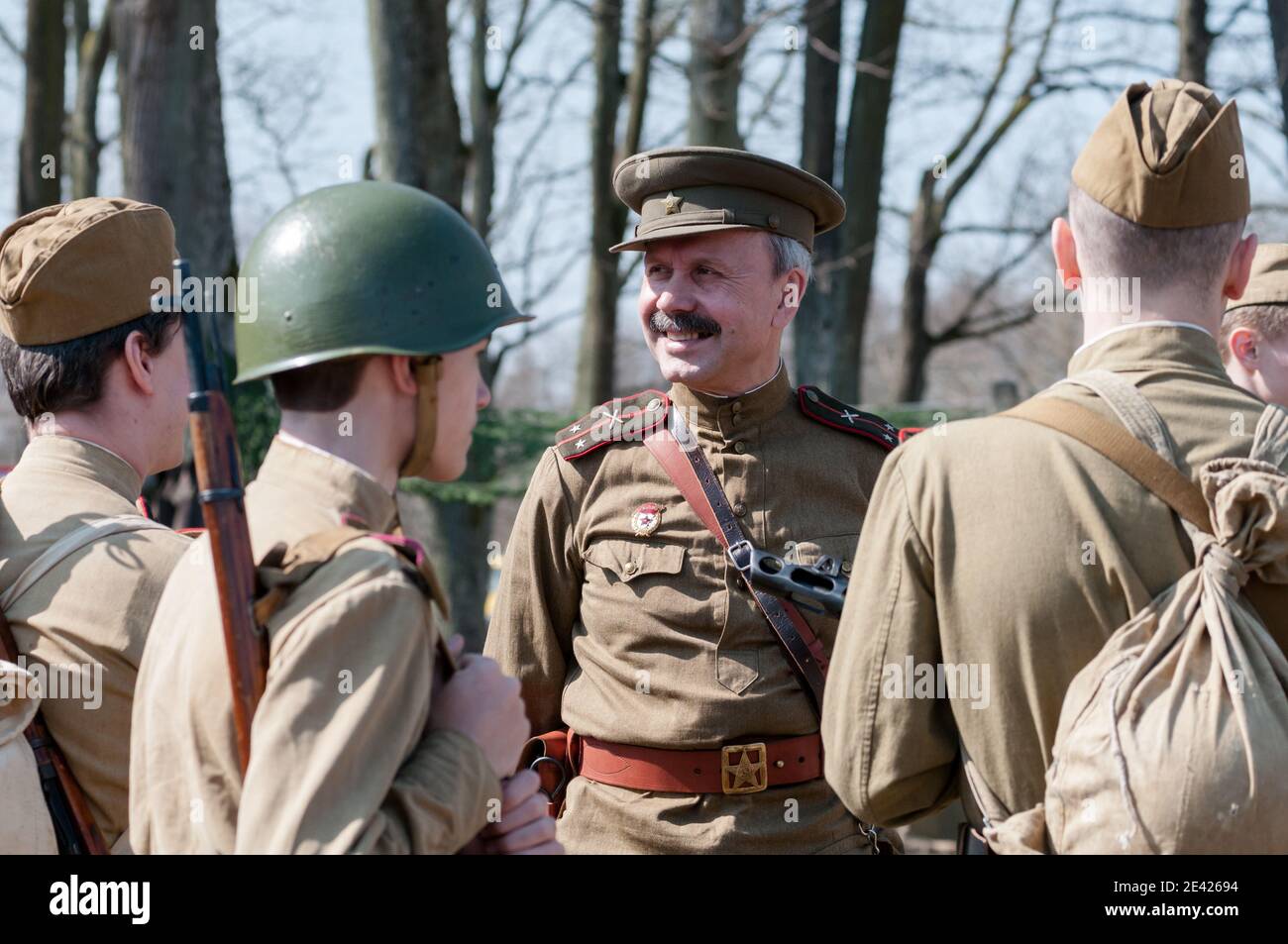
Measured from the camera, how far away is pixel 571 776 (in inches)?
170

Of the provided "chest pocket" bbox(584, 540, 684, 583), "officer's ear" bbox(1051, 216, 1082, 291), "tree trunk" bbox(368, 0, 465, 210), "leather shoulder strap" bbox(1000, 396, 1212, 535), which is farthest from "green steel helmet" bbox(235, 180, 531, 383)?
"tree trunk" bbox(368, 0, 465, 210)

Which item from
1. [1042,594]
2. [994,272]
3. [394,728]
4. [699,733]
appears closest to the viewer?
[394,728]

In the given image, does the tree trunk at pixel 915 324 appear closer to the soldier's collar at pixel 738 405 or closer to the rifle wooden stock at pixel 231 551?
the soldier's collar at pixel 738 405

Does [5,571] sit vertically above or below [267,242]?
below

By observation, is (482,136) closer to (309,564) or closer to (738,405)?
(738,405)

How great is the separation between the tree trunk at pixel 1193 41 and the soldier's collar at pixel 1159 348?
11.0m

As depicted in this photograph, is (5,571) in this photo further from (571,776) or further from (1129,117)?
(1129,117)

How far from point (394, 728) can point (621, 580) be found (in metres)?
2.00

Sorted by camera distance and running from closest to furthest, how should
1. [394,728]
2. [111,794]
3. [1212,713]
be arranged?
[394,728]
[1212,713]
[111,794]

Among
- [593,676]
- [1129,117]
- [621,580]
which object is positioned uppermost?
[1129,117]

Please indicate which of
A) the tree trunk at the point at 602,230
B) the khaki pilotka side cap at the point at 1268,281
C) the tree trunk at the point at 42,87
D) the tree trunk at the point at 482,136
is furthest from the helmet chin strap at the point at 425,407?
the tree trunk at the point at 482,136
